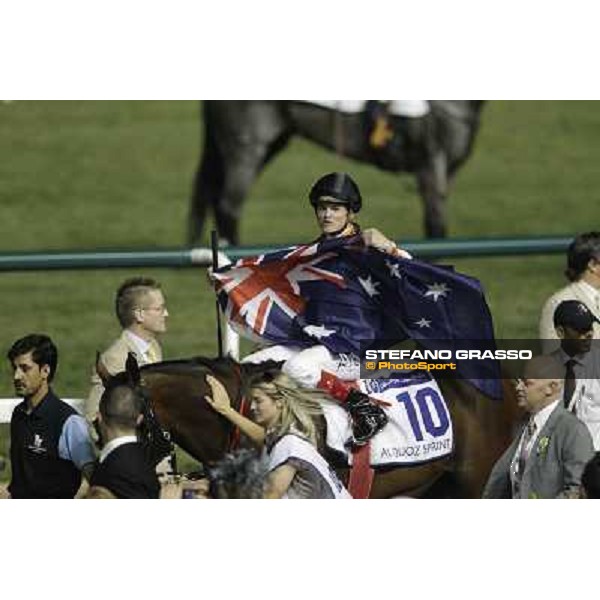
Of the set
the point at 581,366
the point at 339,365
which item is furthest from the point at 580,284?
the point at 339,365

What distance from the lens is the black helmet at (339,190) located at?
321 inches

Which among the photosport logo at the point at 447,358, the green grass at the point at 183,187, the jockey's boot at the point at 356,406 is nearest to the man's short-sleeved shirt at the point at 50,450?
the jockey's boot at the point at 356,406

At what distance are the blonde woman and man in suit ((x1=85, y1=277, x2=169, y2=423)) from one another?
0.34m

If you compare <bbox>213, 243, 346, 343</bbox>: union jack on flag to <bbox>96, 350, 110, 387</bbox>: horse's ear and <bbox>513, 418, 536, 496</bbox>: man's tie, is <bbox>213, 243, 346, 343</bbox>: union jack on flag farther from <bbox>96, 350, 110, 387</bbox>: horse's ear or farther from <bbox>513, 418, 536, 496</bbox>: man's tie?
<bbox>513, 418, 536, 496</bbox>: man's tie

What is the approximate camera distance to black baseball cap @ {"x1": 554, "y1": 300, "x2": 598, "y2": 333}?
27.0 ft

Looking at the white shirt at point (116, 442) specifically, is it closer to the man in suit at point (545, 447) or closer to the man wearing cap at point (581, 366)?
the man in suit at point (545, 447)

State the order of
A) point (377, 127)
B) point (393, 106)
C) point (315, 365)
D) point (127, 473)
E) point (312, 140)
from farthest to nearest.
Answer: point (312, 140)
point (377, 127)
point (393, 106)
point (315, 365)
point (127, 473)

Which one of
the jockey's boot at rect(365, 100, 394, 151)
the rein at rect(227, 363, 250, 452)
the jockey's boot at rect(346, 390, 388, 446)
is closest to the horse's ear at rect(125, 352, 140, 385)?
the rein at rect(227, 363, 250, 452)

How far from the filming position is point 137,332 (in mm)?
8266

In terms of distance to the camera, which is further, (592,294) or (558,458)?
(592,294)

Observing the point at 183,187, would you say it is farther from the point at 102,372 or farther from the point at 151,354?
the point at 102,372

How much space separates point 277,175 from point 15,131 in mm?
2429

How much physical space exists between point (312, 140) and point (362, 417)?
827 centimetres

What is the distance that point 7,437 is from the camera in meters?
8.38
